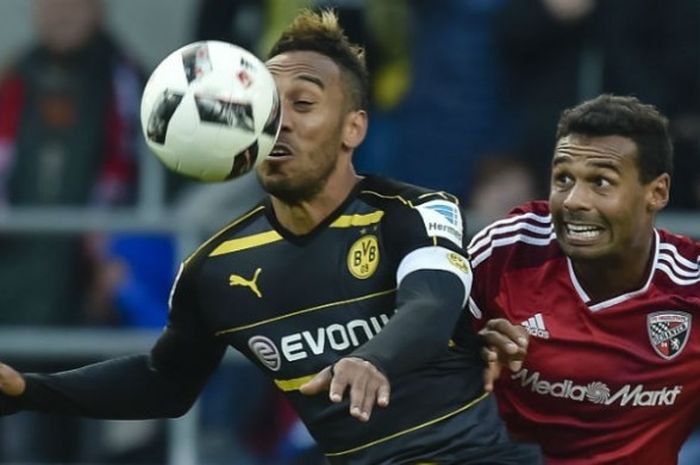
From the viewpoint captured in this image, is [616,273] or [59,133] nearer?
[616,273]

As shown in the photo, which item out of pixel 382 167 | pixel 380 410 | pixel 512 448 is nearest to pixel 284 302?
pixel 380 410

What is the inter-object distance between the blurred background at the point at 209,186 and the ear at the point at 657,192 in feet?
9.00

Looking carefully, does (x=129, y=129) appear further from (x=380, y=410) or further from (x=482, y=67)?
(x=380, y=410)

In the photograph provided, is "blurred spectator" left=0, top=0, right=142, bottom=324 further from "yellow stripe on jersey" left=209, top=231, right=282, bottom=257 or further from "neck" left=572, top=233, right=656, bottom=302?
"neck" left=572, top=233, right=656, bottom=302

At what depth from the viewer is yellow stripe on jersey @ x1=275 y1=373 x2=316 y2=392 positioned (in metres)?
6.07

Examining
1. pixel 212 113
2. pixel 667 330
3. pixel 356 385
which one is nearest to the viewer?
pixel 356 385

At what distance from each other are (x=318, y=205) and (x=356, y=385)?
1.16 m

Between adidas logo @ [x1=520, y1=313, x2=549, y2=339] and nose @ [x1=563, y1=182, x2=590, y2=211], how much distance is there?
1.42ft

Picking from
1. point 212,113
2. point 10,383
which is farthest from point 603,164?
point 10,383

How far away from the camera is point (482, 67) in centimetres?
947

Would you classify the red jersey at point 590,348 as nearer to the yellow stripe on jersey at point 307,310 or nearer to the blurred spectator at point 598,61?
the yellow stripe on jersey at point 307,310

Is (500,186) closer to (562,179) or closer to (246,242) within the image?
(562,179)

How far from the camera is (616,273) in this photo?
6.48 meters

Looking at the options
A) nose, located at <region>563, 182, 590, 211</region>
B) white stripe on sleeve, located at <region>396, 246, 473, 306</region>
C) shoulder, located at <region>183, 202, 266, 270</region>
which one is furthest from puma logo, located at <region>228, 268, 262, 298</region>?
nose, located at <region>563, 182, 590, 211</region>
